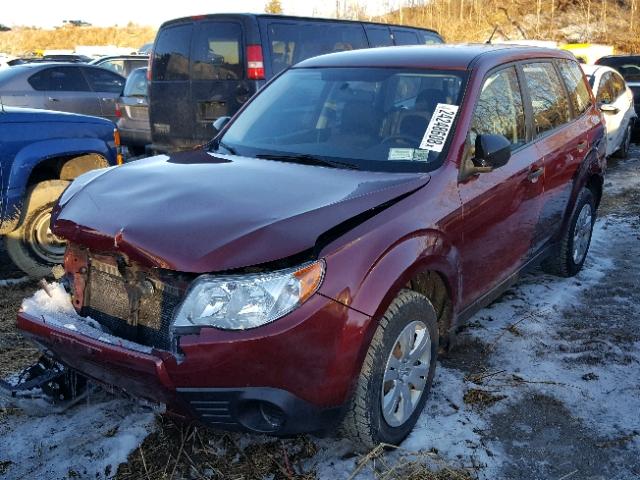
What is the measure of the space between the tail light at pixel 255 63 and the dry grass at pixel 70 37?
50384 mm

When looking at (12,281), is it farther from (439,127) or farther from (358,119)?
(439,127)

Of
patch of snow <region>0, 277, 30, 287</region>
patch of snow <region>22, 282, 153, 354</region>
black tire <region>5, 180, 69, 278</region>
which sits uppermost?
patch of snow <region>22, 282, 153, 354</region>

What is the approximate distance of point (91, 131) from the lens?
17.3ft

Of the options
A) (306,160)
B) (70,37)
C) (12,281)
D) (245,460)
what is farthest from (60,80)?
(70,37)

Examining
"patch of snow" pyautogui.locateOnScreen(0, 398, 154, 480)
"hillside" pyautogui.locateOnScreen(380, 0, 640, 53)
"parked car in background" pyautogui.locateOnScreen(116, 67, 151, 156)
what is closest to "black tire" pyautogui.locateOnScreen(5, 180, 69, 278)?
"patch of snow" pyautogui.locateOnScreen(0, 398, 154, 480)

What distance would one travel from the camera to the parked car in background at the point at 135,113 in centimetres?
954

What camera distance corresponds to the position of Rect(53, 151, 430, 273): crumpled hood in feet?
7.54

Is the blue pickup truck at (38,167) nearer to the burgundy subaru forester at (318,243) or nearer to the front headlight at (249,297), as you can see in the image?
the burgundy subaru forester at (318,243)

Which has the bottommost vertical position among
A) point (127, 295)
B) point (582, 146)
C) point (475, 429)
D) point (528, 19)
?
point (475, 429)

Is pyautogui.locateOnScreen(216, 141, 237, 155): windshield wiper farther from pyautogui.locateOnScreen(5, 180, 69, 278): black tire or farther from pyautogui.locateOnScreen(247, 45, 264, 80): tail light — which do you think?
pyautogui.locateOnScreen(247, 45, 264, 80): tail light

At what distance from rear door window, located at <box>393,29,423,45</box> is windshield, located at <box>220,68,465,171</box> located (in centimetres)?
576

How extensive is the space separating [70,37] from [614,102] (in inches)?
2332

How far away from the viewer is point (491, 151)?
121 inches

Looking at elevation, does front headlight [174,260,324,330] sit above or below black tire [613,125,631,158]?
above
